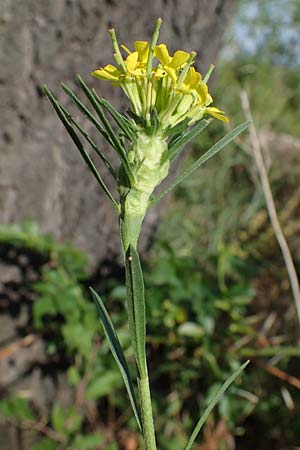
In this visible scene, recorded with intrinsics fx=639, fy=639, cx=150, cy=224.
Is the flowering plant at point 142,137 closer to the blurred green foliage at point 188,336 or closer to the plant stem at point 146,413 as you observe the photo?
the plant stem at point 146,413

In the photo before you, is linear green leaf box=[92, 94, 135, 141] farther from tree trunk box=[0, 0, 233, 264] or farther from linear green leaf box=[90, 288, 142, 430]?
tree trunk box=[0, 0, 233, 264]

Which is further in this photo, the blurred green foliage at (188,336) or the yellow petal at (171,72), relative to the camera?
the blurred green foliage at (188,336)

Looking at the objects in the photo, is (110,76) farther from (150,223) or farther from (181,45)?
(150,223)

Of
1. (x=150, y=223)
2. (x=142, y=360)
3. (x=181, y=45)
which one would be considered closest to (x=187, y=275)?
(x=150, y=223)

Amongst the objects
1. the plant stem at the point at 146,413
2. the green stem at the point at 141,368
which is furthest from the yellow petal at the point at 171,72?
the plant stem at the point at 146,413

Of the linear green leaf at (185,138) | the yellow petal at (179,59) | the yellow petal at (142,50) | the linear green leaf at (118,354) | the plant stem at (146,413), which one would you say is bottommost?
the plant stem at (146,413)

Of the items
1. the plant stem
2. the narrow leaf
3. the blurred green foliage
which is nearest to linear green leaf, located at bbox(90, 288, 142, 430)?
the plant stem
